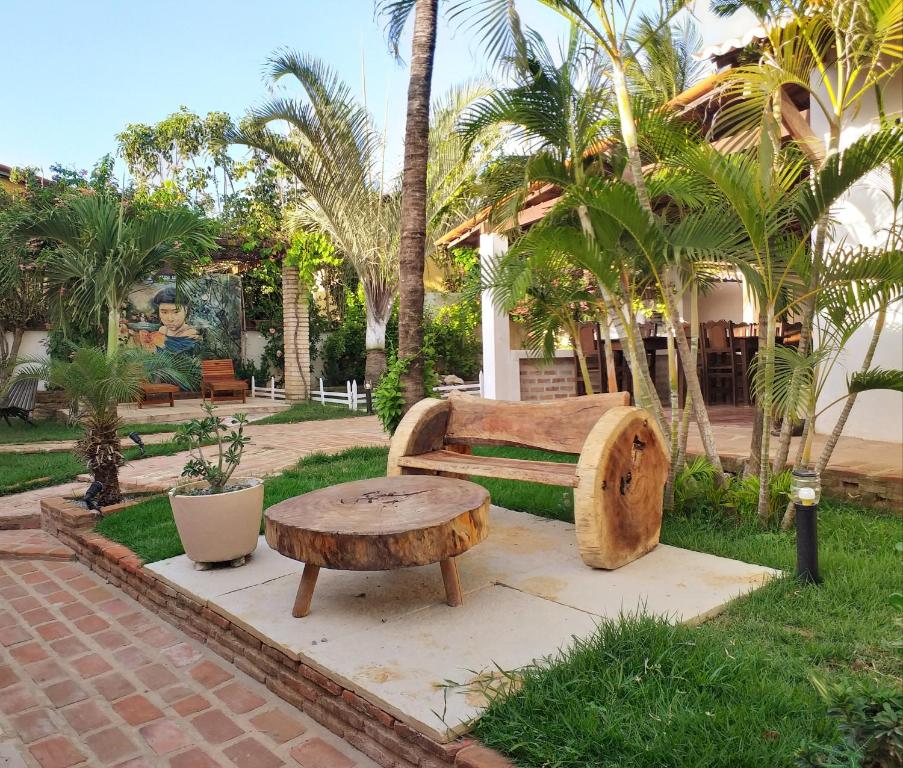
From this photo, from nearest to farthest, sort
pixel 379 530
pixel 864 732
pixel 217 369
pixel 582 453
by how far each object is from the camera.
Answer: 1. pixel 864 732
2. pixel 379 530
3. pixel 582 453
4. pixel 217 369

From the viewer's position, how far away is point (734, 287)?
12.8 meters

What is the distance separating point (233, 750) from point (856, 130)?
6094 millimetres

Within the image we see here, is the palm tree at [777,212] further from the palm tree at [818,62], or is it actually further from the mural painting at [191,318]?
the mural painting at [191,318]

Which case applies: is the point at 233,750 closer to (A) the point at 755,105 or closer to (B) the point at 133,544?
(B) the point at 133,544

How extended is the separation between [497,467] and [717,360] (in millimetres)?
6430

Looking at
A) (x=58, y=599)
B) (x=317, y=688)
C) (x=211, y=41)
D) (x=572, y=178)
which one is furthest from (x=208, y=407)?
(x=211, y=41)

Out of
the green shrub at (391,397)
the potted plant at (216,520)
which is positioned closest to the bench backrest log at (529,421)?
the potted plant at (216,520)

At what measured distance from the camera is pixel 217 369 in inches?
602

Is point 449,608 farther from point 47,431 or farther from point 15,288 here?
point 15,288

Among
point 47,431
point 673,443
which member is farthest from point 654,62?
point 47,431

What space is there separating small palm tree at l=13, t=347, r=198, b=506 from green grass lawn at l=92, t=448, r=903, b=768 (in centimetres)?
395

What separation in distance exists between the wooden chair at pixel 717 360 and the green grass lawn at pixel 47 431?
7708 mm

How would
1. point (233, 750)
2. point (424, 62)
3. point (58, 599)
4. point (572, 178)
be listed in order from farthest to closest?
Result: point (424, 62)
point (572, 178)
point (58, 599)
point (233, 750)

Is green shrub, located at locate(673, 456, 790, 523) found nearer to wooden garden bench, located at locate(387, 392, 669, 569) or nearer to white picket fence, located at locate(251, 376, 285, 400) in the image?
wooden garden bench, located at locate(387, 392, 669, 569)
